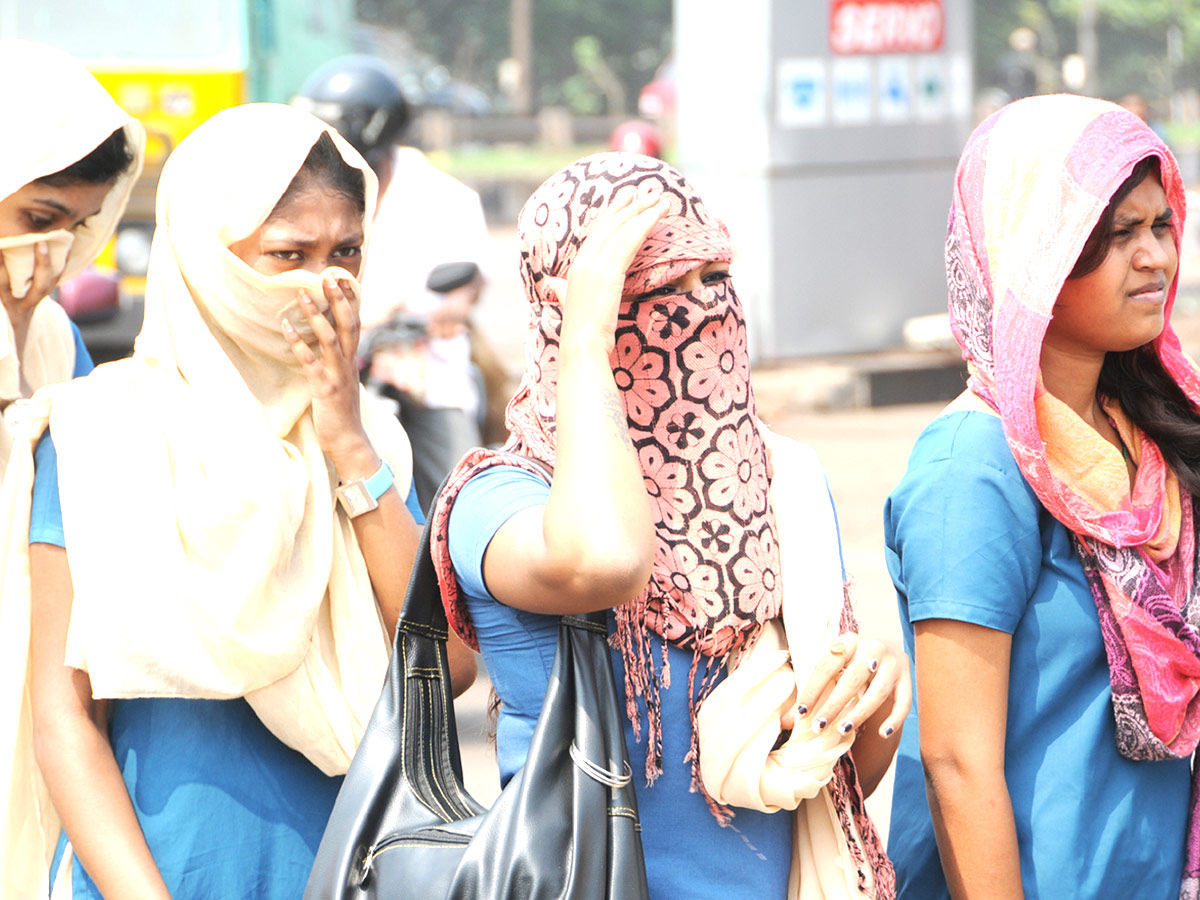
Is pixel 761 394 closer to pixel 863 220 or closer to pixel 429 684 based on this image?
pixel 863 220

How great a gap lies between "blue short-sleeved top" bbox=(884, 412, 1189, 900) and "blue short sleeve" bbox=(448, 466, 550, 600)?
55cm

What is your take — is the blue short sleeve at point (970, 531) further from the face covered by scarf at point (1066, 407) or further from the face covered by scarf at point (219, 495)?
the face covered by scarf at point (219, 495)

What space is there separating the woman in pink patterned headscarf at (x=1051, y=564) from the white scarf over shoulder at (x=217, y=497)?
775mm

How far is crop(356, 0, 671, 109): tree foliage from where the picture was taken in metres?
49.4

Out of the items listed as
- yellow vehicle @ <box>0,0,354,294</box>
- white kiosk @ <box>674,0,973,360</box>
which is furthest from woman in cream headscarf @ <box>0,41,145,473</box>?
white kiosk @ <box>674,0,973,360</box>

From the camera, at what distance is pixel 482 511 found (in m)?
1.75

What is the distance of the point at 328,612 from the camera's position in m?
2.12

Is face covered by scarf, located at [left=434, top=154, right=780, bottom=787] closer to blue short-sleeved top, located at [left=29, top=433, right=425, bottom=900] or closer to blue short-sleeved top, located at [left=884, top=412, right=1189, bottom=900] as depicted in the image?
blue short-sleeved top, located at [left=884, top=412, right=1189, bottom=900]

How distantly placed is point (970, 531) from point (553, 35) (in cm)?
5030

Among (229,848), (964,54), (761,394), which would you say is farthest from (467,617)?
(964,54)

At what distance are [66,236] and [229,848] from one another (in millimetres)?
1102

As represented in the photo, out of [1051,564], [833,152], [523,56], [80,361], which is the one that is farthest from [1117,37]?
[1051,564]

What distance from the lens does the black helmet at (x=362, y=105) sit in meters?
5.14

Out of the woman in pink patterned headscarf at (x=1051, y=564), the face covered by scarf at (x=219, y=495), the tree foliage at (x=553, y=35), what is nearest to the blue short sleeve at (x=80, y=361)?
the face covered by scarf at (x=219, y=495)
